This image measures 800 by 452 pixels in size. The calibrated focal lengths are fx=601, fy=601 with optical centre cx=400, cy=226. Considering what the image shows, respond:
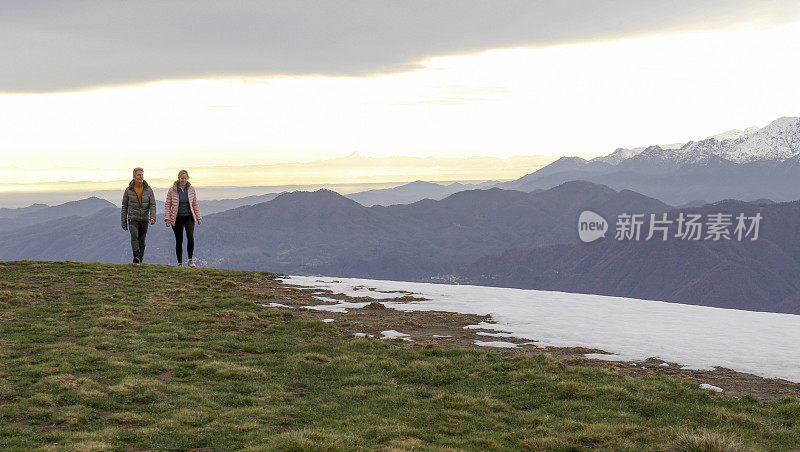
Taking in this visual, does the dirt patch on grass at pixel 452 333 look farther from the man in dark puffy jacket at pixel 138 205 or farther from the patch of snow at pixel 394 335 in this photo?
the man in dark puffy jacket at pixel 138 205

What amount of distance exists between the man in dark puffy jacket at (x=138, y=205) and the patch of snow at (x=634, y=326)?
871 centimetres

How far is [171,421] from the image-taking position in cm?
1170

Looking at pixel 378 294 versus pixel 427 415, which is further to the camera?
pixel 378 294

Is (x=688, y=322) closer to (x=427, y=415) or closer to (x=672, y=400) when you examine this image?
(x=672, y=400)

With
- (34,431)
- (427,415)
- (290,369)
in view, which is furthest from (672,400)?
(34,431)

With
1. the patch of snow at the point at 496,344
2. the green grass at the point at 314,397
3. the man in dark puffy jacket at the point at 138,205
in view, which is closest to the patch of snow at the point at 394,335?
the green grass at the point at 314,397

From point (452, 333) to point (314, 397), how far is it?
326 inches

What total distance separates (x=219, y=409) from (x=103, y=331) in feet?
28.4

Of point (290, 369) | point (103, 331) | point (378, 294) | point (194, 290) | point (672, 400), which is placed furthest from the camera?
point (378, 294)

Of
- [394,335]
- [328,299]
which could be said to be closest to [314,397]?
[394,335]

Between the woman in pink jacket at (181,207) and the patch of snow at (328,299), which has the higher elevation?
the woman in pink jacket at (181,207)

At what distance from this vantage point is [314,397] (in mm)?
13938

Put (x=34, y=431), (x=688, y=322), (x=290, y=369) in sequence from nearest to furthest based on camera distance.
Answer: (x=34, y=431) → (x=290, y=369) → (x=688, y=322)

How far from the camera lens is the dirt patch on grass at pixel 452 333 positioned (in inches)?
609
